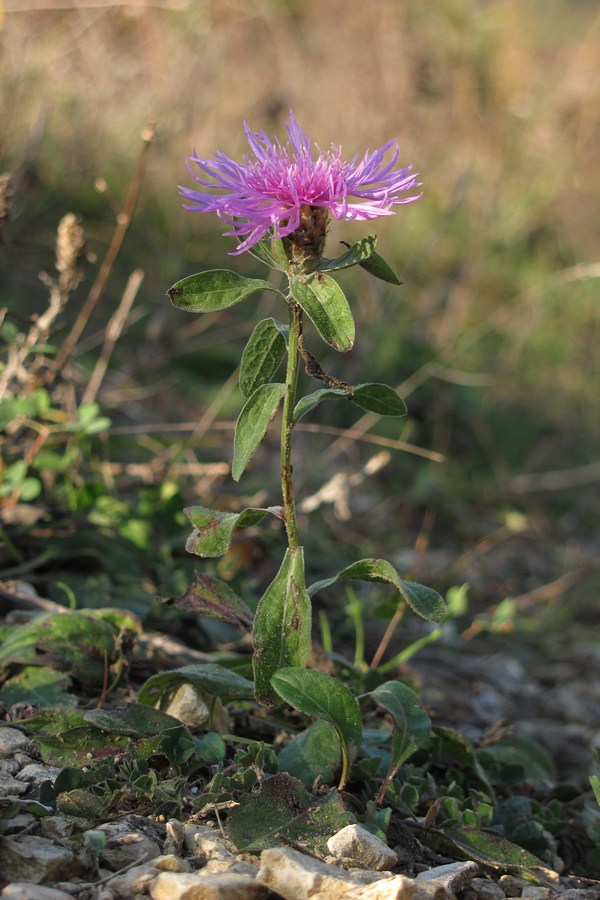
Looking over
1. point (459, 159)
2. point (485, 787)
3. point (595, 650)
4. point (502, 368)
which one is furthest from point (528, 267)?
point (485, 787)

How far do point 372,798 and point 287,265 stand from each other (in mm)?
848

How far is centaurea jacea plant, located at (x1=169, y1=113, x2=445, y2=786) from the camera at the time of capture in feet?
4.79

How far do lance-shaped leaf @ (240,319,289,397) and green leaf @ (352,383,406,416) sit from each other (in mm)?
139

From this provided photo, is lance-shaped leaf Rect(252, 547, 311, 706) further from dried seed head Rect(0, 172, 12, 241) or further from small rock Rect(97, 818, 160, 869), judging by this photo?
dried seed head Rect(0, 172, 12, 241)

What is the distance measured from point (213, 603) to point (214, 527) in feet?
0.61

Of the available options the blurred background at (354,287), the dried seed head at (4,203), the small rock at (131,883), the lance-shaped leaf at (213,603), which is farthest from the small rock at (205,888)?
the dried seed head at (4,203)

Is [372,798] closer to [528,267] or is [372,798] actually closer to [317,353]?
[317,353]

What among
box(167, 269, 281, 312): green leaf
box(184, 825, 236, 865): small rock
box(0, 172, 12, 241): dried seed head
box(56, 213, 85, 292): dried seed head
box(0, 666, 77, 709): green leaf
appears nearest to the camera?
box(184, 825, 236, 865): small rock

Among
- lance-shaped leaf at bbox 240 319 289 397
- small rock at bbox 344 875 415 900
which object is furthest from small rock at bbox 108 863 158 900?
lance-shaped leaf at bbox 240 319 289 397

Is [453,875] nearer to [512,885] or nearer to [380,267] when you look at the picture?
[512,885]

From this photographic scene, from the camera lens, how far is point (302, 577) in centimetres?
156

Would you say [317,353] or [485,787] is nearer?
[485,787]

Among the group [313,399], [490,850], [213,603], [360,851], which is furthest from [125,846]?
[313,399]

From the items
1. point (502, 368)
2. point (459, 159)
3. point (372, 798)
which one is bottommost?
point (372, 798)
